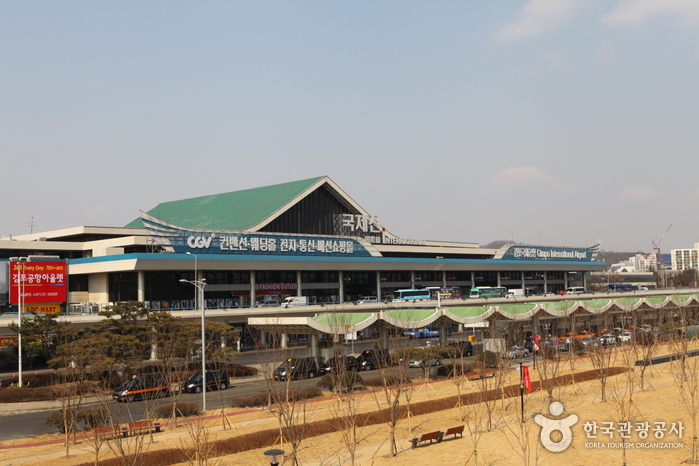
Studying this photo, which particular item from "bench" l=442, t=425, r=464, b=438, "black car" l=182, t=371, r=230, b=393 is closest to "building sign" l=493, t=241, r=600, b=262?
"black car" l=182, t=371, r=230, b=393

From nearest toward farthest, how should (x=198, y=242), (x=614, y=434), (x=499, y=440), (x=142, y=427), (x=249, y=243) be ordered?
(x=614, y=434), (x=499, y=440), (x=142, y=427), (x=198, y=242), (x=249, y=243)

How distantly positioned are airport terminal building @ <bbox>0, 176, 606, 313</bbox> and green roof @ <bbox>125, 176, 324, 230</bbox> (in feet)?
1.02

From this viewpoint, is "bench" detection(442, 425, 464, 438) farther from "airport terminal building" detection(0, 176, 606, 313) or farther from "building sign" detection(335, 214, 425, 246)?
"building sign" detection(335, 214, 425, 246)

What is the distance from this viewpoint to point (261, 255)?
10006cm

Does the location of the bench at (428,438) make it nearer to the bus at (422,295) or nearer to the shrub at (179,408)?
the shrub at (179,408)

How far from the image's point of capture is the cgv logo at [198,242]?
303 feet

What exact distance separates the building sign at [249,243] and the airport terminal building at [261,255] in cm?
14

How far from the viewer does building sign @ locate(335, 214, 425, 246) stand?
117562mm

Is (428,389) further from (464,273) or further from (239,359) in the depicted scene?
(464,273)

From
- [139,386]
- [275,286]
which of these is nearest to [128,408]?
[139,386]

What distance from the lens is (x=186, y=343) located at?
62.8m

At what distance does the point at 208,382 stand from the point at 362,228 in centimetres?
6560

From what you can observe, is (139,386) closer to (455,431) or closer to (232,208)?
(455,431)

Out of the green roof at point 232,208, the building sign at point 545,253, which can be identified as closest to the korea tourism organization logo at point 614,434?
the green roof at point 232,208
